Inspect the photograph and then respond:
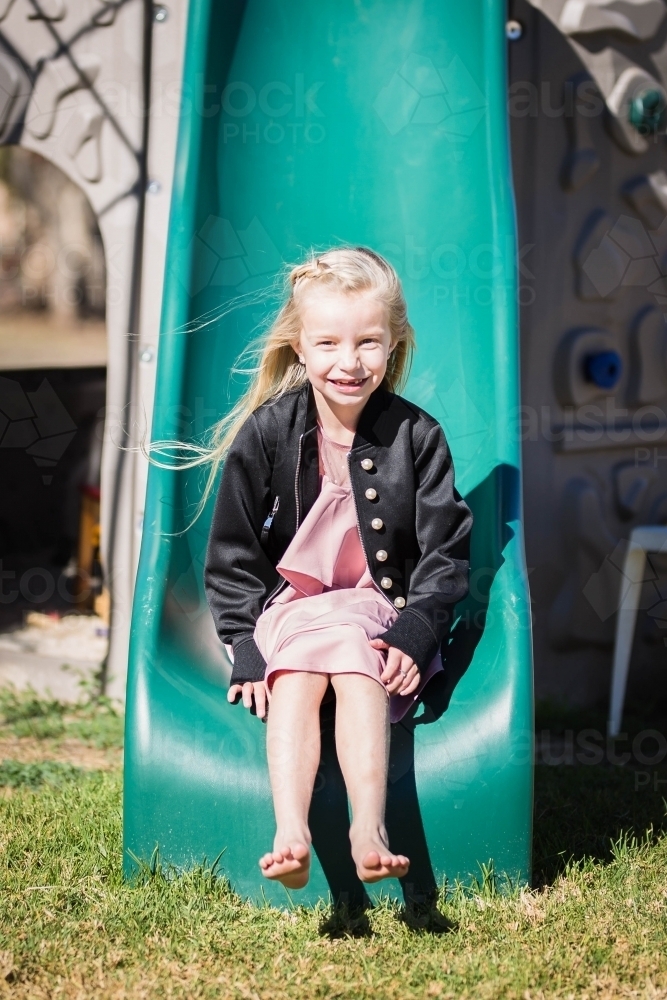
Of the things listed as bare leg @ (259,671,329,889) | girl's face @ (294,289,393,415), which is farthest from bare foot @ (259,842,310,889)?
girl's face @ (294,289,393,415)

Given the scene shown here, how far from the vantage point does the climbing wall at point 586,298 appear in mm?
3316

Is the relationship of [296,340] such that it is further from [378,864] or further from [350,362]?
[378,864]

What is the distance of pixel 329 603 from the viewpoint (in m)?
2.23

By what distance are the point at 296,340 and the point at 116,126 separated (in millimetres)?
1345

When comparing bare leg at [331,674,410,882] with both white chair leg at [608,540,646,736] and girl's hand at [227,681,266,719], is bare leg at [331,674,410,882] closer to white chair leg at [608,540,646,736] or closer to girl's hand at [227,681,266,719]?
girl's hand at [227,681,266,719]

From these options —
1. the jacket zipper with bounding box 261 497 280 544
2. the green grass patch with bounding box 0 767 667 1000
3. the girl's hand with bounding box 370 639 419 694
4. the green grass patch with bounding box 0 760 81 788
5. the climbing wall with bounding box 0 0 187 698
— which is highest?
the climbing wall with bounding box 0 0 187 698

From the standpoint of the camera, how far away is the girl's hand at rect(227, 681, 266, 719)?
2.09m

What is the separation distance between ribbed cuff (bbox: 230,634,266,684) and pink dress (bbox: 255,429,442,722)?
0.02m

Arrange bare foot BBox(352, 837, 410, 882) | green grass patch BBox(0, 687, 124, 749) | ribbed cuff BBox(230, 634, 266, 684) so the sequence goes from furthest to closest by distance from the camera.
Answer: green grass patch BBox(0, 687, 124, 749) → ribbed cuff BBox(230, 634, 266, 684) → bare foot BBox(352, 837, 410, 882)

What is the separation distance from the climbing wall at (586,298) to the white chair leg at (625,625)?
23 cm

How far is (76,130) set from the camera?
328 cm

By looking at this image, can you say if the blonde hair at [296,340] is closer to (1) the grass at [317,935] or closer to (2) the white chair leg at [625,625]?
(1) the grass at [317,935]

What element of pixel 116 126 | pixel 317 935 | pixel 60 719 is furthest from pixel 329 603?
pixel 116 126

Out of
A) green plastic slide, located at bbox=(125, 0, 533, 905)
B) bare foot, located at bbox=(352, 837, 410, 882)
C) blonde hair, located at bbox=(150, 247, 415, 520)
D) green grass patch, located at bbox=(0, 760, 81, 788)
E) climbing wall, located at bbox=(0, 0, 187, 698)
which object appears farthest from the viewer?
climbing wall, located at bbox=(0, 0, 187, 698)
